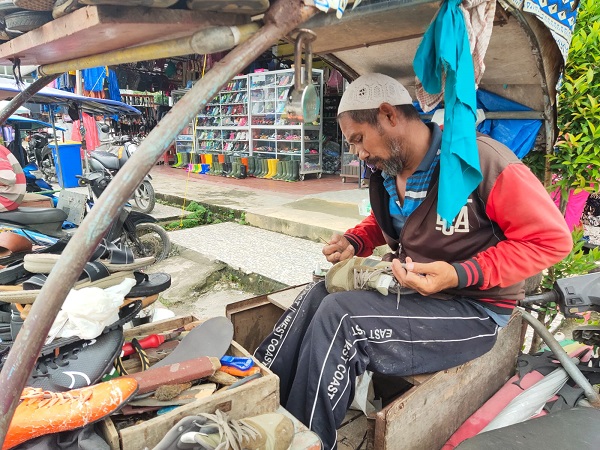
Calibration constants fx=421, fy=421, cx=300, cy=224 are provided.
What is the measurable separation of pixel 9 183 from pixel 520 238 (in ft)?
14.1

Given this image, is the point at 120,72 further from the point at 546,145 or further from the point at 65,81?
the point at 546,145

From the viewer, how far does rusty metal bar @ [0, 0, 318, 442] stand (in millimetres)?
826

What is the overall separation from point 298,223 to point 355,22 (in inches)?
155

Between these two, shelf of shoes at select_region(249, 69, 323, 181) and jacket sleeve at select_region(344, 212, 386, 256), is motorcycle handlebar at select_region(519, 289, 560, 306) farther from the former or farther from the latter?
shelf of shoes at select_region(249, 69, 323, 181)

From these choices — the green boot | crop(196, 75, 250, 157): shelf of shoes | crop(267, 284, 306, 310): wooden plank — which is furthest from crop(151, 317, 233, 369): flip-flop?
crop(196, 75, 250, 157): shelf of shoes

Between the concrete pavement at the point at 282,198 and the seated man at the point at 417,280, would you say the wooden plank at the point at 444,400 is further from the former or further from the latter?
the concrete pavement at the point at 282,198

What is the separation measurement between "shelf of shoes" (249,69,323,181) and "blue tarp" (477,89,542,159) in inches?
292

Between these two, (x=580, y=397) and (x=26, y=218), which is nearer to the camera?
(x=580, y=397)

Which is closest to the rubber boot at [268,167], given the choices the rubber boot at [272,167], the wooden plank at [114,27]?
the rubber boot at [272,167]

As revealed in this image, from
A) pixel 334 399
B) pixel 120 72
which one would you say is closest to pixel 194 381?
pixel 334 399

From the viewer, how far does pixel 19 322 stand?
1.48 metres

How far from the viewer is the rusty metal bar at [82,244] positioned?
2.71ft

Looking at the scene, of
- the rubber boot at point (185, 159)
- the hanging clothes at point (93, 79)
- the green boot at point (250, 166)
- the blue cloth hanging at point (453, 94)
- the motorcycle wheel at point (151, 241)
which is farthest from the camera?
the rubber boot at point (185, 159)

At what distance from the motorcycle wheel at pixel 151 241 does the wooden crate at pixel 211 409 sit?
11.8 ft
